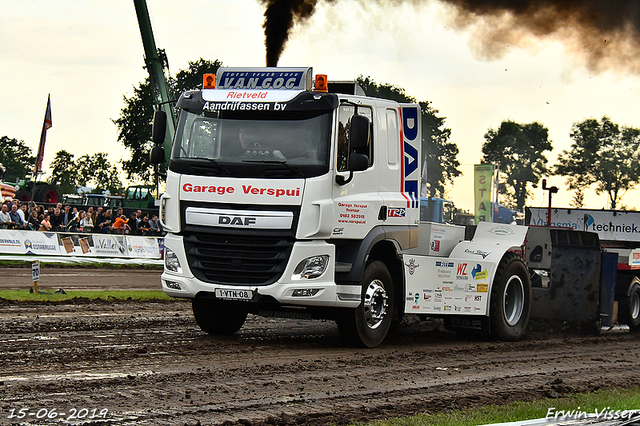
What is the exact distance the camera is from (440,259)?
36.6 ft

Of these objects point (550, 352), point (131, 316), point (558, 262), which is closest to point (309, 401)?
point (550, 352)

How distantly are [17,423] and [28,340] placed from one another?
167 inches

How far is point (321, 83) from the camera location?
9.88m

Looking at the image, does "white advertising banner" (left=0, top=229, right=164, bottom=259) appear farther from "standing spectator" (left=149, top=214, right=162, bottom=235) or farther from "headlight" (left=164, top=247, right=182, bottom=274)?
"headlight" (left=164, top=247, right=182, bottom=274)

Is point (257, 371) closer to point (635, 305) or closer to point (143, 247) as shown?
point (635, 305)

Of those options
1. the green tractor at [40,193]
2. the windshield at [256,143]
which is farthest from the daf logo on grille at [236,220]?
the green tractor at [40,193]

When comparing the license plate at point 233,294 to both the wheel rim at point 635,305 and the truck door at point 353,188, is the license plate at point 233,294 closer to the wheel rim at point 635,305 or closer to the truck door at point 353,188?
the truck door at point 353,188

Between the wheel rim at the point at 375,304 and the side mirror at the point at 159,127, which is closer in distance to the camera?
the wheel rim at the point at 375,304

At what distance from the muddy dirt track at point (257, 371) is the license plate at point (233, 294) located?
0.63 meters

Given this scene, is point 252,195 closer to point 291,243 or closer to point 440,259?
point 291,243

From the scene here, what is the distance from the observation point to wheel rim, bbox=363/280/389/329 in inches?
392

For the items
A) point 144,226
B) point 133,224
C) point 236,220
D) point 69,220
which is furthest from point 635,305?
point 144,226

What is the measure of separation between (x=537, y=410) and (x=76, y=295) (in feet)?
38.2

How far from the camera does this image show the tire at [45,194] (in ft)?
132
